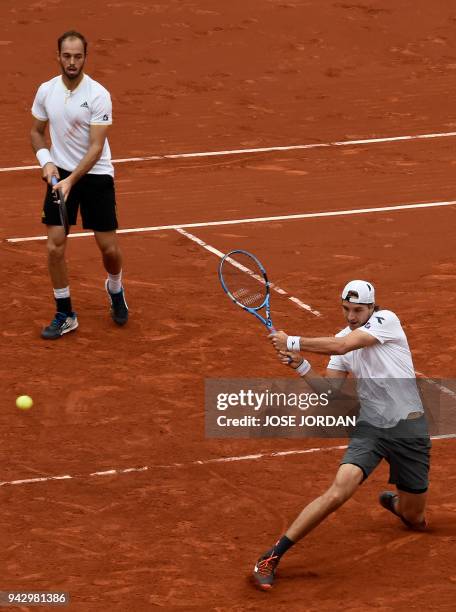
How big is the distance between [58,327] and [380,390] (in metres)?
4.69

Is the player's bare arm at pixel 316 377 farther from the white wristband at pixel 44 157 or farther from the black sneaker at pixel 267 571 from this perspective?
the white wristband at pixel 44 157

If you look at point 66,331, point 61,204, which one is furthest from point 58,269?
point 61,204

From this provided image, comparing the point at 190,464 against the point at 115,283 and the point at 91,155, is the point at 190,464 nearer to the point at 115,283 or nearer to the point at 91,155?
the point at 115,283

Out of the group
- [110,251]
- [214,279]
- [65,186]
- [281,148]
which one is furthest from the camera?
[281,148]

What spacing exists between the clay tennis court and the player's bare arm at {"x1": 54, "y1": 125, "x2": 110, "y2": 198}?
1661 millimetres

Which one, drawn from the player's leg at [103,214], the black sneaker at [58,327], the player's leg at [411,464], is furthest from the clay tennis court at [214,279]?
the player's leg at [103,214]

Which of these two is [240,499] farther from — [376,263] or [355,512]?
[376,263]

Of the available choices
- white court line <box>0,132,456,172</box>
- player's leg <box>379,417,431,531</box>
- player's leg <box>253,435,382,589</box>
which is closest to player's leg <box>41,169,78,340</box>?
player's leg <box>379,417,431,531</box>

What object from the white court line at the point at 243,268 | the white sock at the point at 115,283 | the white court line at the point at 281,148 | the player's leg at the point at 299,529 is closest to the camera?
the player's leg at the point at 299,529

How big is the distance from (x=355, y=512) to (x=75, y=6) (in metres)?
17.7

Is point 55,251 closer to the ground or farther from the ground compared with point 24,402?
farther from the ground

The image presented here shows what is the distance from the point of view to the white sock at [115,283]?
1316 cm

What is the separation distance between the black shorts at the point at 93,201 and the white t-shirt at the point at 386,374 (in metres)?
4.26

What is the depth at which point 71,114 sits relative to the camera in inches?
491
